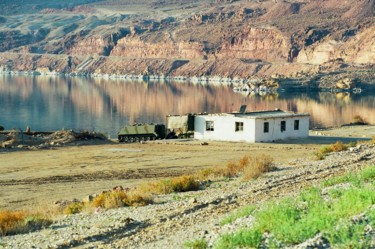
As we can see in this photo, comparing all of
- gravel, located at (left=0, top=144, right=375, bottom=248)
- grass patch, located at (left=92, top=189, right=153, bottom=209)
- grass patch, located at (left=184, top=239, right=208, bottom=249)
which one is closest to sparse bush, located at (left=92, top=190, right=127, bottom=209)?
grass patch, located at (left=92, top=189, right=153, bottom=209)

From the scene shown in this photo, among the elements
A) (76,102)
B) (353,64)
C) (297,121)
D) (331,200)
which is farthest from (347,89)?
(331,200)

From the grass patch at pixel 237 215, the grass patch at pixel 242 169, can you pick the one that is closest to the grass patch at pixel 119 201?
the grass patch at pixel 237 215

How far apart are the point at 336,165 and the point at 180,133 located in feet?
79.0

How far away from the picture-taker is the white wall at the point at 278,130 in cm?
4294

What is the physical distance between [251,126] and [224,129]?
211 centimetres

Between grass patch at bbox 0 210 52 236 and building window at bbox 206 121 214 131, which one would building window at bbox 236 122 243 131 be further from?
grass patch at bbox 0 210 52 236

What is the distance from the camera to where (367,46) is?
185 m

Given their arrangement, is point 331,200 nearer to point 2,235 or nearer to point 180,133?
point 2,235

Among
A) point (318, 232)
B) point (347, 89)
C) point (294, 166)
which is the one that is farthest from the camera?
point (347, 89)

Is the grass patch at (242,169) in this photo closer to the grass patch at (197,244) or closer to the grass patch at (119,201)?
the grass patch at (119,201)

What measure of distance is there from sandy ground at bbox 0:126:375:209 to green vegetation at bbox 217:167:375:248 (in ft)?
34.5

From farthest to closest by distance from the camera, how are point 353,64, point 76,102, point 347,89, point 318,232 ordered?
1. point 353,64
2. point 347,89
3. point 76,102
4. point 318,232

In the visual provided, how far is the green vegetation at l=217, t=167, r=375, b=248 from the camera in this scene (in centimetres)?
1062

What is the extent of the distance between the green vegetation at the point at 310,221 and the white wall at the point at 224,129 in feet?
92.9
